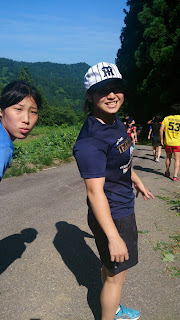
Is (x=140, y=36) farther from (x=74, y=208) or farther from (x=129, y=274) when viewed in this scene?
(x=129, y=274)

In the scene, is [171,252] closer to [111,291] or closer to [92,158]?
[111,291]

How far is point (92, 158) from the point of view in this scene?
201cm

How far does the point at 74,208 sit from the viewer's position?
230 inches

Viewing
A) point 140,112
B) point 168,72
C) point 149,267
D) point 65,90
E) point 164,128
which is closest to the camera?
point 149,267

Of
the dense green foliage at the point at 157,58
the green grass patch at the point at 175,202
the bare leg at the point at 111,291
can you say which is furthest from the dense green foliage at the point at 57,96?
the bare leg at the point at 111,291

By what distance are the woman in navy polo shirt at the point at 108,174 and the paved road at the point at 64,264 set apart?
0.71 metres

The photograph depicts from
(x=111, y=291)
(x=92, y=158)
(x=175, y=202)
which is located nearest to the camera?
(x=92, y=158)

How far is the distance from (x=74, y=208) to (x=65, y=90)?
172341mm

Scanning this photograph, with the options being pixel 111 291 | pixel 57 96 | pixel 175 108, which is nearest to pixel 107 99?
pixel 111 291

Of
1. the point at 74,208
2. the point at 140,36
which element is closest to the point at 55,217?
the point at 74,208

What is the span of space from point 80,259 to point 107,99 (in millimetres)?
2345

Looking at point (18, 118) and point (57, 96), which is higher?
point (18, 118)

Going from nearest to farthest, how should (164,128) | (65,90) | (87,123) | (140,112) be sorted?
1. (87,123)
2. (164,128)
3. (140,112)
4. (65,90)

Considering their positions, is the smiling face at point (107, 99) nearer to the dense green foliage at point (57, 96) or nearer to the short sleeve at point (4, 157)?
the short sleeve at point (4, 157)
